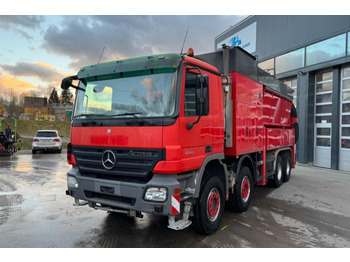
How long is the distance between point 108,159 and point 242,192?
3125 millimetres

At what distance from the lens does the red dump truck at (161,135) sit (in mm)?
3551

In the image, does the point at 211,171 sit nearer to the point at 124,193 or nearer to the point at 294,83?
the point at 124,193

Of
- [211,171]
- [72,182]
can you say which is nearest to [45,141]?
[72,182]

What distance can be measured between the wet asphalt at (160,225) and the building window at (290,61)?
823cm

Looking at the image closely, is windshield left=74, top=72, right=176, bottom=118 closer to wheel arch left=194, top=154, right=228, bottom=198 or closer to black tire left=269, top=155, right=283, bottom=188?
wheel arch left=194, top=154, right=228, bottom=198

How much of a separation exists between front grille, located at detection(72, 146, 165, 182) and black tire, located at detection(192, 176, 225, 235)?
1019 millimetres

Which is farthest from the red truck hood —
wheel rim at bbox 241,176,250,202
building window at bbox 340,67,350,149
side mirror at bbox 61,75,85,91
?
building window at bbox 340,67,350,149

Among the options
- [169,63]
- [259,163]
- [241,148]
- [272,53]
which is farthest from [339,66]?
[169,63]

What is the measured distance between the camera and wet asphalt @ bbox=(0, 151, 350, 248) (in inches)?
159

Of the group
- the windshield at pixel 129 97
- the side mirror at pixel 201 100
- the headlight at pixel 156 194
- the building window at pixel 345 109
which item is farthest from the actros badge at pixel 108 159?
the building window at pixel 345 109

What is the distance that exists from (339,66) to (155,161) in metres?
11.6

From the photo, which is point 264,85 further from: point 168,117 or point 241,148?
point 168,117

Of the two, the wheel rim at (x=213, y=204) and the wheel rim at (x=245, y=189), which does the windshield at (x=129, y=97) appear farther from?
the wheel rim at (x=245, y=189)

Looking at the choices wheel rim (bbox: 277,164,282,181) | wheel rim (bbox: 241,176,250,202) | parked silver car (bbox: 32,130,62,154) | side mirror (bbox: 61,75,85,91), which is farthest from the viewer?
parked silver car (bbox: 32,130,62,154)
